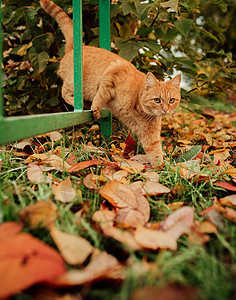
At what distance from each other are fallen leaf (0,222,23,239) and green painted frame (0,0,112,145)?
238 millimetres

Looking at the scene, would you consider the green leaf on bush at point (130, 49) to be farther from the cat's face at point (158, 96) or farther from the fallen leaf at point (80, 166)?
the fallen leaf at point (80, 166)


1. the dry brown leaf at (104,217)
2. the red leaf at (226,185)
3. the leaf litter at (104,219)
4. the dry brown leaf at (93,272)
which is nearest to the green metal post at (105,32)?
the leaf litter at (104,219)

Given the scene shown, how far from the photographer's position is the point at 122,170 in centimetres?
133

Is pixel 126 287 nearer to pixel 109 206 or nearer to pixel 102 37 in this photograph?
pixel 109 206

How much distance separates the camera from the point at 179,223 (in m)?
0.86

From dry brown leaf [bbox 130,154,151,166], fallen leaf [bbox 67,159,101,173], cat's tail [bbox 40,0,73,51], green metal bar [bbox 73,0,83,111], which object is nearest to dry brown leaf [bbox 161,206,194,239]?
fallen leaf [bbox 67,159,101,173]

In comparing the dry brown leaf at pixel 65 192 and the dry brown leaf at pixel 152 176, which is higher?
the dry brown leaf at pixel 65 192

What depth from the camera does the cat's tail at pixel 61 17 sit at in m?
2.05

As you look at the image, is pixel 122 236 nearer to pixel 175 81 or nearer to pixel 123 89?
pixel 123 89

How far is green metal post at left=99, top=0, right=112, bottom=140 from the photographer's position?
81.5 inches

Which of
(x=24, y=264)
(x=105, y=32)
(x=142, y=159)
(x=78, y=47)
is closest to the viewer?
(x=24, y=264)

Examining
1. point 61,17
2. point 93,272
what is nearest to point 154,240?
point 93,272

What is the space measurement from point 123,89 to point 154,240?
57.3 inches

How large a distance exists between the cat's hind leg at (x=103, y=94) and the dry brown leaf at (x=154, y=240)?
1253 mm
